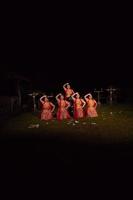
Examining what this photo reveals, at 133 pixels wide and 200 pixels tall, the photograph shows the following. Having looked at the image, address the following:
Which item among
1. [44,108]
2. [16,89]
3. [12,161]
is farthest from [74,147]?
[16,89]

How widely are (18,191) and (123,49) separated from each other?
4969 cm

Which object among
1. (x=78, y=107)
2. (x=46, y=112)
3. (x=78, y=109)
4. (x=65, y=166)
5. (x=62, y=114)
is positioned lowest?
(x=65, y=166)

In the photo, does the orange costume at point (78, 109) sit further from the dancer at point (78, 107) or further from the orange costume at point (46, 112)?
the orange costume at point (46, 112)

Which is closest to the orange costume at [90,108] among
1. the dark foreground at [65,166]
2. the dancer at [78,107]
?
the dancer at [78,107]

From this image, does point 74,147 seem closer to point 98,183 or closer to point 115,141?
point 115,141

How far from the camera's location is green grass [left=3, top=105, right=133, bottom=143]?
54.0 ft

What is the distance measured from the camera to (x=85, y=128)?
1916cm

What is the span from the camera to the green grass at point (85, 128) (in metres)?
16.5

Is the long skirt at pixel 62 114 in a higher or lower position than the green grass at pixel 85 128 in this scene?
higher

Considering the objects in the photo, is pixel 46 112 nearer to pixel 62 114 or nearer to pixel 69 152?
pixel 62 114

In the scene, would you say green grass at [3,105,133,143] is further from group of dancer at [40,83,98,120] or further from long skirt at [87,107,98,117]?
long skirt at [87,107,98,117]

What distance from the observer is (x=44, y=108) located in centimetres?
2389

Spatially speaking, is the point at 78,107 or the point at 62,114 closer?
the point at 62,114

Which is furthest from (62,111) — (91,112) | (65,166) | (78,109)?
(65,166)
